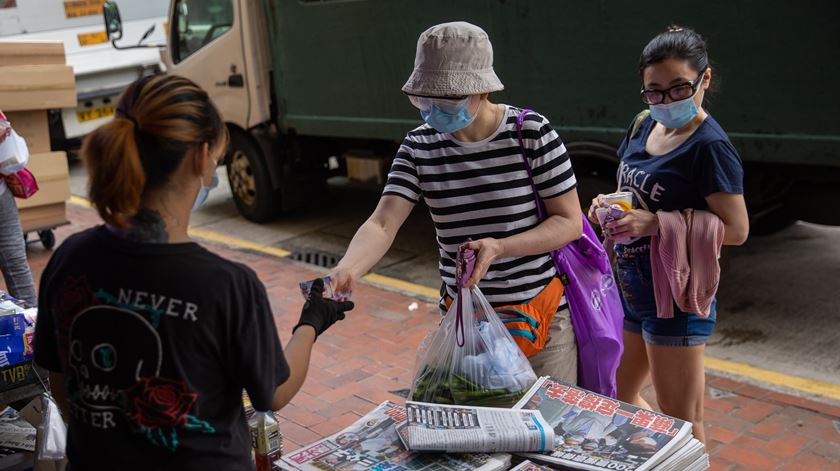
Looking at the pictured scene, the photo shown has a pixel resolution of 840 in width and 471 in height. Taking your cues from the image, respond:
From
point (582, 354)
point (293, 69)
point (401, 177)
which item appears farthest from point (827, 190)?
point (293, 69)

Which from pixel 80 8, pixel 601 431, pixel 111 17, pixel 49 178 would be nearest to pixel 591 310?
pixel 601 431

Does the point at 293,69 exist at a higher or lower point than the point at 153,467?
higher

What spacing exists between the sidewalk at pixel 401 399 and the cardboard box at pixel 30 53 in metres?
2.61

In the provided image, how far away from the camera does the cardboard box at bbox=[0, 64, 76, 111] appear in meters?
6.48

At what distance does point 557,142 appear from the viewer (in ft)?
8.55

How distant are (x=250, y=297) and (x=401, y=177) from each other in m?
1.07

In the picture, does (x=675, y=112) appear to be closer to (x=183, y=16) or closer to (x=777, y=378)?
(x=777, y=378)

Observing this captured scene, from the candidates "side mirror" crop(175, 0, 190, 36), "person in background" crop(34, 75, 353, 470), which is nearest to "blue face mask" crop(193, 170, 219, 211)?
"person in background" crop(34, 75, 353, 470)

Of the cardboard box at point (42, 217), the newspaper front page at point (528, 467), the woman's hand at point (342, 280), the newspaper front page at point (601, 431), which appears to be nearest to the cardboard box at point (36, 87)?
the cardboard box at point (42, 217)

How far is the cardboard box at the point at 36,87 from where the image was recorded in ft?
21.2

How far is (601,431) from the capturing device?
2225 millimetres

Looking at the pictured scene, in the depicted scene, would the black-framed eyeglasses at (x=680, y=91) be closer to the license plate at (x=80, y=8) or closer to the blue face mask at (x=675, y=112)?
the blue face mask at (x=675, y=112)

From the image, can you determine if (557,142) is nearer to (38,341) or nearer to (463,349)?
(463,349)

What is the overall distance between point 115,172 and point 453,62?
1.11 meters
